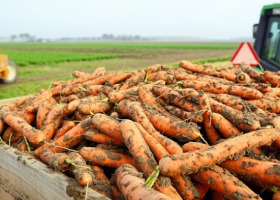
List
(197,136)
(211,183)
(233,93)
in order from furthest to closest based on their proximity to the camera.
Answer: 1. (233,93)
2. (197,136)
3. (211,183)

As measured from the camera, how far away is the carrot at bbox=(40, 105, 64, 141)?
2785 millimetres

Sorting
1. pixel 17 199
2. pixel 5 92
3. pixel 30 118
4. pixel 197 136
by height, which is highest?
pixel 197 136

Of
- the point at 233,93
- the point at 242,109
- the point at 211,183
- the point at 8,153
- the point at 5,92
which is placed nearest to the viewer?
the point at 211,183

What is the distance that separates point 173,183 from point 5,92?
972 centimetres

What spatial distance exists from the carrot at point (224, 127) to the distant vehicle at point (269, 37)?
4.65 m

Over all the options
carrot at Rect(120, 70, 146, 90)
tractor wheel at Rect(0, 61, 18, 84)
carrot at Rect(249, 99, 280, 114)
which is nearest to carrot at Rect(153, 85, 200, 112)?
carrot at Rect(120, 70, 146, 90)

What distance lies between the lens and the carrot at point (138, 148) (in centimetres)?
194

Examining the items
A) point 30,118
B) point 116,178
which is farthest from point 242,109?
point 30,118

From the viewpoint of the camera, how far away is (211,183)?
186 cm

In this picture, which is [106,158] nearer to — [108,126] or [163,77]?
[108,126]

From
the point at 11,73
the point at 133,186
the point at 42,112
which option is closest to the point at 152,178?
the point at 133,186

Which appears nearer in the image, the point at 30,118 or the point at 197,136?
the point at 197,136

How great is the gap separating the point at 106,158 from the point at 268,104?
1418 mm

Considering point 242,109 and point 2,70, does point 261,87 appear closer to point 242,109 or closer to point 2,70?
point 242,109
